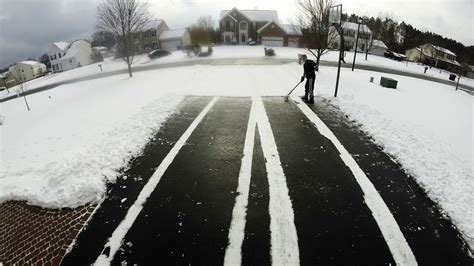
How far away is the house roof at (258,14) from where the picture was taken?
177 ft

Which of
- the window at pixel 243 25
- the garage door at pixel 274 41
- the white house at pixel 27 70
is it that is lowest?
the white house at pixel 27 70

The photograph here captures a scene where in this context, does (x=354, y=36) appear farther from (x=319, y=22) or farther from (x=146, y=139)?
(x=146, y=139)

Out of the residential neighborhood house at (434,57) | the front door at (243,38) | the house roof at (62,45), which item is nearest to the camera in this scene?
the front door at (243,38)

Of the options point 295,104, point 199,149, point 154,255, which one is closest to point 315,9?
point 295,104

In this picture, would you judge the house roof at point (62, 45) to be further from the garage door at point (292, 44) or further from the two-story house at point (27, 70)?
the garage door at point (292, 44)

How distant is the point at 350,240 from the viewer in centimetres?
394

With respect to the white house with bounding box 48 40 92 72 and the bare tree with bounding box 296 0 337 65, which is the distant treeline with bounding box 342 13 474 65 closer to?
the bare tree with bounding box 296 0 337 65

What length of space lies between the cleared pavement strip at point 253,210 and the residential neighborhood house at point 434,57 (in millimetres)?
63740

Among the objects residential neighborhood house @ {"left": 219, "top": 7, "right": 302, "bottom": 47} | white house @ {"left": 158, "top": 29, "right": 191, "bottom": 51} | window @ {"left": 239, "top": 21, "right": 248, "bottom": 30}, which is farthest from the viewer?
window @ {"left": 239, "top": 21, "right": 248, "bottom": 30}

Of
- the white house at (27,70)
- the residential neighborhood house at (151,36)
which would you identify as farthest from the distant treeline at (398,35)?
the white house at (27,70)

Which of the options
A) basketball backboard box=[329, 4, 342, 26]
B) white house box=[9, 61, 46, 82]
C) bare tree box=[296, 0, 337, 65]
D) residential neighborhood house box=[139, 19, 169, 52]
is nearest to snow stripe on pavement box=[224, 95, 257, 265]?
basketball backboard box=[329, 4, 342, 26]

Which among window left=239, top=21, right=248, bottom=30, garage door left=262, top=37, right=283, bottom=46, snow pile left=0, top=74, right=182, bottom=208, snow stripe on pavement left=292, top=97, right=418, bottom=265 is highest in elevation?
window left=239, top=21, right=248, bottom=30

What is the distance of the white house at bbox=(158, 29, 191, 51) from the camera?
53844 millimetres

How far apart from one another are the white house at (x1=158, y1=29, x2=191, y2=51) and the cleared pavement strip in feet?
168
